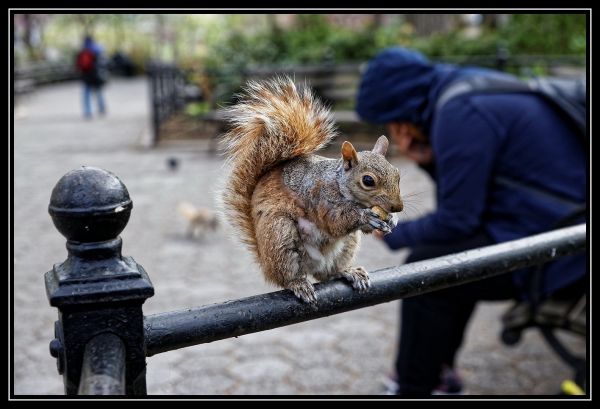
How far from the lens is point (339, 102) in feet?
32.8

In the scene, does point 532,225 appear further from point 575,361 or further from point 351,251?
point 351,251

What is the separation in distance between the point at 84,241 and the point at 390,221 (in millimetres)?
562

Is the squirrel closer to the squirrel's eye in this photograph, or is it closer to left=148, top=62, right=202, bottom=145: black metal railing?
the squirrel's eye

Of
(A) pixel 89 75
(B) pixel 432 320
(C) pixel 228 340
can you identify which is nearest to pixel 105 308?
(B) pixel 432 320

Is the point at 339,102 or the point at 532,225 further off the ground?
the point at 532,225

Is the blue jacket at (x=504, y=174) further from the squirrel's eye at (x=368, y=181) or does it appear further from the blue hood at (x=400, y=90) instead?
the squirrel's eye at (x=368, y=181)

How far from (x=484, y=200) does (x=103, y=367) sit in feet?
6.84

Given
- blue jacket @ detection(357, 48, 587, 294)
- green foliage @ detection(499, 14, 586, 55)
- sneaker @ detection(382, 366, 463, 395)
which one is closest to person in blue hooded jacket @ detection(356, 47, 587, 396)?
blue jacket @ detection(357, 48, 587, 294)

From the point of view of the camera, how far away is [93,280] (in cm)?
108

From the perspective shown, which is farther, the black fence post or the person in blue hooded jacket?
the person in blue hooded jacket

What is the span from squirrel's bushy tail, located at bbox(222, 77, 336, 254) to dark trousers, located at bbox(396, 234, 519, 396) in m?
1.46

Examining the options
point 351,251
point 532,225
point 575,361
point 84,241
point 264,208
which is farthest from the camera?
point 575,361

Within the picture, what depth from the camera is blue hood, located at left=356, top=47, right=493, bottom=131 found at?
3.00 m

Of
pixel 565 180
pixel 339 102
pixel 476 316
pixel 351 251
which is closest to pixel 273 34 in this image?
pixel 339 102
